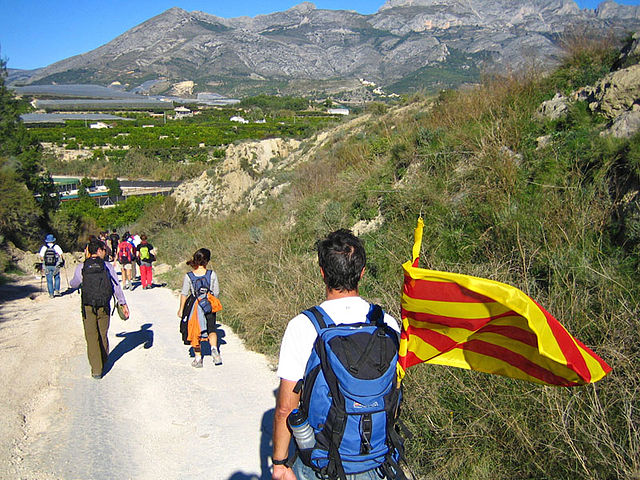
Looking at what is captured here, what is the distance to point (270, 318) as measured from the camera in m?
7.43

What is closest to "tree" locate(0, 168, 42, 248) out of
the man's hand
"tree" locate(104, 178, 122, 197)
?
the man's hand

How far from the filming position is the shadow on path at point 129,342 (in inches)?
279

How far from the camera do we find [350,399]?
2.25 m

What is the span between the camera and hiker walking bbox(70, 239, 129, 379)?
20.7 ft

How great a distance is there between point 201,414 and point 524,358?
3975mm

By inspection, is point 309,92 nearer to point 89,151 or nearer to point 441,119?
point 89,151

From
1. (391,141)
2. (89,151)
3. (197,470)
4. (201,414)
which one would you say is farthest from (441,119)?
(89,151)

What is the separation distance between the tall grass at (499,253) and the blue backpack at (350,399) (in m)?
1.64

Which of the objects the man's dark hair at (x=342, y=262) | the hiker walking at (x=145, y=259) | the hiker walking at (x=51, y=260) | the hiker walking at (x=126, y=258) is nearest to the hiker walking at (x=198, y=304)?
the man's dark hair at (x=342, y=262)

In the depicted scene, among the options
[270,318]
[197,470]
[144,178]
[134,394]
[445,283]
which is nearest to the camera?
[445,283]

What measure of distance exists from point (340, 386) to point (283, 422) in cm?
49

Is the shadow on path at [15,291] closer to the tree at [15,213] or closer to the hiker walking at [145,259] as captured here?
the hiker walking at [145,259]

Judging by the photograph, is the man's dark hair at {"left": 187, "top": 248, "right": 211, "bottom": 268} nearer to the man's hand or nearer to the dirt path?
the dirt path

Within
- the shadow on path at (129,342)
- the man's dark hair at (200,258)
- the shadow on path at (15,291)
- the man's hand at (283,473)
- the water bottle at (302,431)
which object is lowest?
the shadow on path at (15,291)
